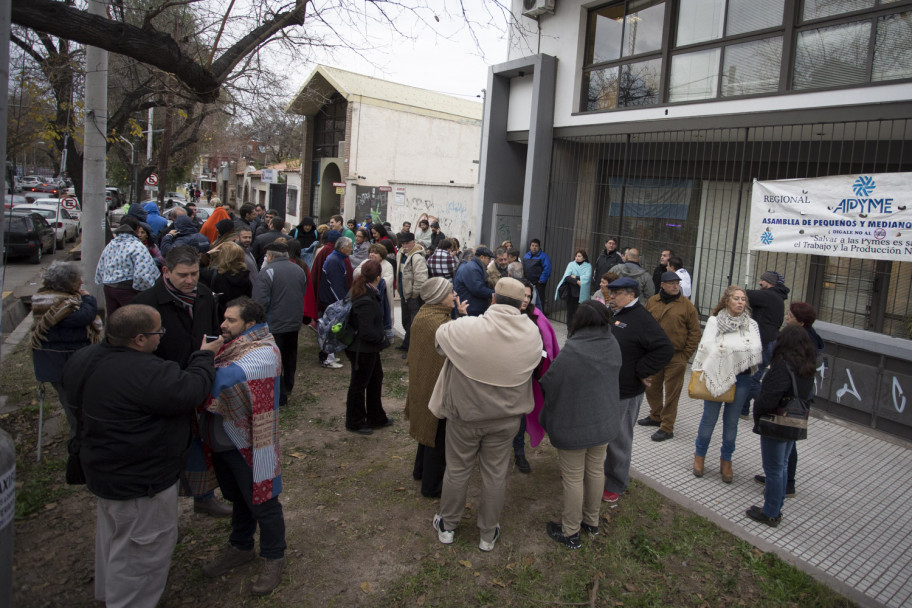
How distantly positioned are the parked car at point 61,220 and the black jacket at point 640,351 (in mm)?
25598

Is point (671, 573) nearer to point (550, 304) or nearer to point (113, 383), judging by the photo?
point (113, 383)

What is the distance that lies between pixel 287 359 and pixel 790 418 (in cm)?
513

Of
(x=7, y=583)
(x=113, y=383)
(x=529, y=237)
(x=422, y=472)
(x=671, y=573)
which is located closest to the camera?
(x=7, y=583)

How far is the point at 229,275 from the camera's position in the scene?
6418 mm

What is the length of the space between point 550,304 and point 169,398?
33.9ft

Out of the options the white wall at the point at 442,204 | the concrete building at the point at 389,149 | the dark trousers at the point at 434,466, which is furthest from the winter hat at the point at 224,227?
the white wall at the point at 442,204

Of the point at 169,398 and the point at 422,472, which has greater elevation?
the point at 169,398

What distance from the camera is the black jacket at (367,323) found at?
223 inches

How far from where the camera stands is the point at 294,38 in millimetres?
7023

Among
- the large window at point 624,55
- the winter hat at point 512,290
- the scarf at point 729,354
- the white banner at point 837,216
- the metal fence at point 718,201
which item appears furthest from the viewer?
the large window at point 624,55

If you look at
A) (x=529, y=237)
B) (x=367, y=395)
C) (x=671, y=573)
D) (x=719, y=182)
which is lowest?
(x=671, y=573)

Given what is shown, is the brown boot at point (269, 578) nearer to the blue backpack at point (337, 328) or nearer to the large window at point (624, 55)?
the blue backpack at point (337, 328)

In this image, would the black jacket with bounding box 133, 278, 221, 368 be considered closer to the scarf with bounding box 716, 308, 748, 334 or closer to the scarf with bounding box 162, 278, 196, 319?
the scarf with bounding box 162, 278, 196, 319

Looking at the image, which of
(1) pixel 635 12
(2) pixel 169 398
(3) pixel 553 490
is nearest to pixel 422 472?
(3) pixel 553 490
